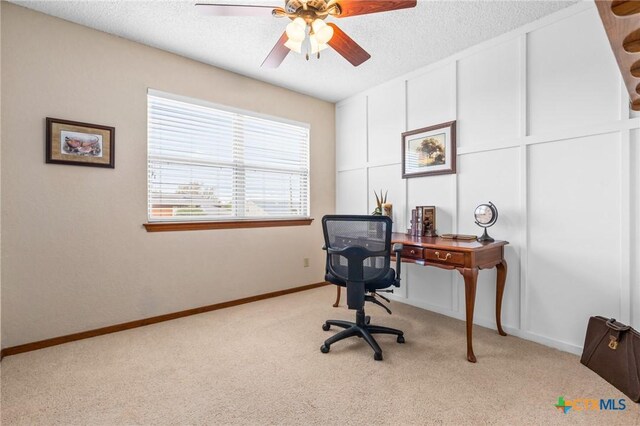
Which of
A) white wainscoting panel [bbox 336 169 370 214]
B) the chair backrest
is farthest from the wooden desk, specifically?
white wainscoting panel [bbox 336 169 370 214]

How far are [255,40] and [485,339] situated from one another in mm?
3316

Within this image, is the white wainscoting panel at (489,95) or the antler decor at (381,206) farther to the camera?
the antler decor at (381,206)

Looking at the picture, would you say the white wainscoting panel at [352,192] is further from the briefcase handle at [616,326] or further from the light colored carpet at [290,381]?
the briefcase handle at [616,326]

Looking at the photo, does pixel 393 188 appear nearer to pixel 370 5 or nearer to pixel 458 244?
pixel 458 244

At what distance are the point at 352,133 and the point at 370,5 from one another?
96.9 inches

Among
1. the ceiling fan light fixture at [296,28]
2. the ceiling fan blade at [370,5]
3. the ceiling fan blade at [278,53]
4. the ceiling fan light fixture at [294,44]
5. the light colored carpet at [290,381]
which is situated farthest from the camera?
the ceiling fan blade at [278,53]

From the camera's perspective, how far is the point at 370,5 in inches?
70.1

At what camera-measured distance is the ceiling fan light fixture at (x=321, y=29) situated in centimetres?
188

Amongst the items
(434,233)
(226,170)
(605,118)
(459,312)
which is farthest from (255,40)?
(459,312)

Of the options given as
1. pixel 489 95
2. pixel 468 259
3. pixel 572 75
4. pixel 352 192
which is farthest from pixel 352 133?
pixel 468 259

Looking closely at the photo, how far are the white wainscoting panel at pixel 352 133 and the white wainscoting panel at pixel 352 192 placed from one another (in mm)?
117

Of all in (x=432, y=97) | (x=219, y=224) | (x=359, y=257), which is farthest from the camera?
(x=219, y=224)

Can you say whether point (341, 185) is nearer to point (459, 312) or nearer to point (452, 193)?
point (452, 193)

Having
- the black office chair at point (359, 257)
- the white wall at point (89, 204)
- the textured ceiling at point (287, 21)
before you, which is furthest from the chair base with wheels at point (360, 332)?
the textured ceiling at point (287, 21)
